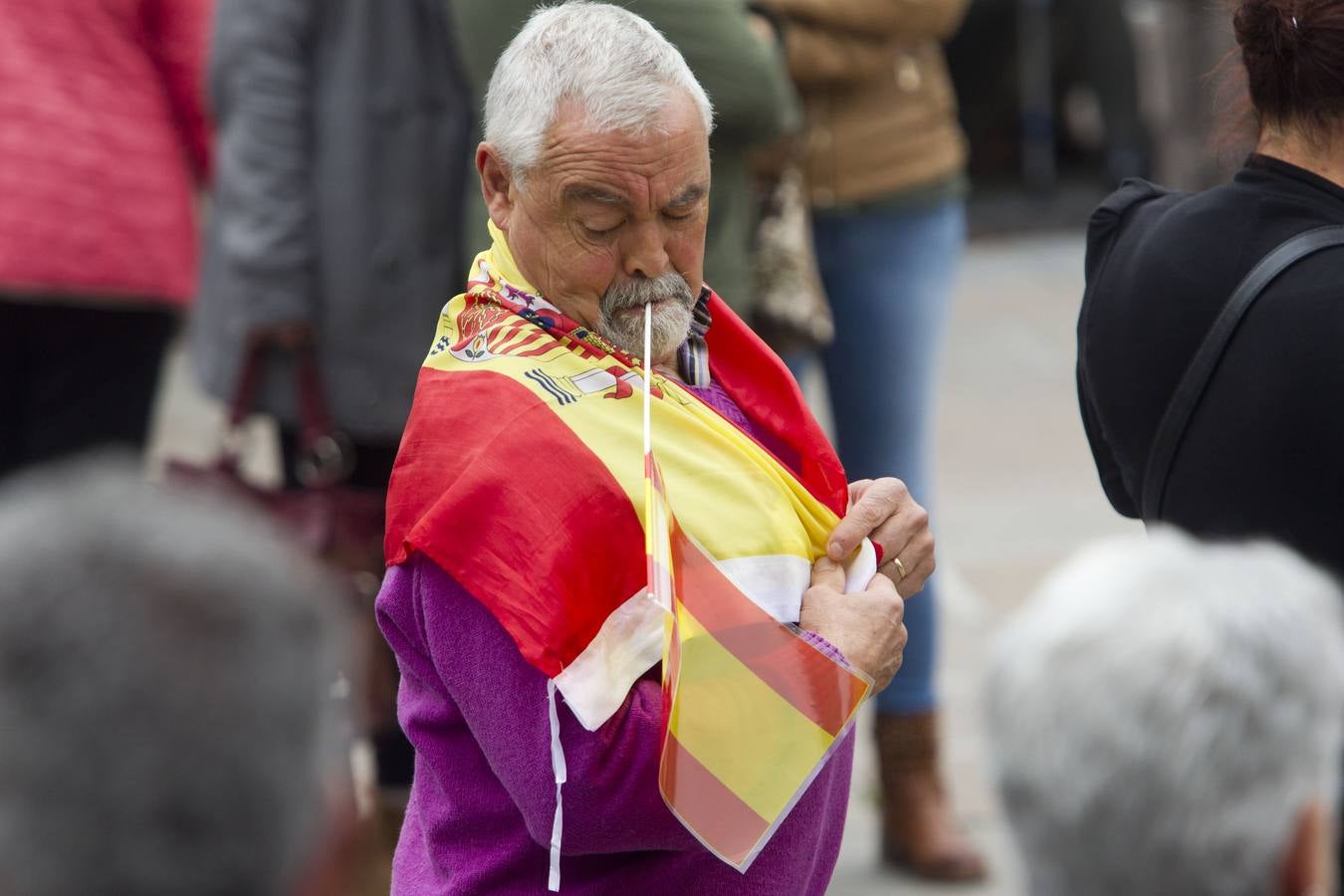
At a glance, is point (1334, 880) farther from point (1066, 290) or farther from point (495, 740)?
point (1066, 290)

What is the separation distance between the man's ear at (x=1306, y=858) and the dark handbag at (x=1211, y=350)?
970 mm

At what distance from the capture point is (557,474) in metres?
2.06

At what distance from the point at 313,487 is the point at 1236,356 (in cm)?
191

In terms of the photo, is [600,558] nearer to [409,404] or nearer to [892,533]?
[892,533]

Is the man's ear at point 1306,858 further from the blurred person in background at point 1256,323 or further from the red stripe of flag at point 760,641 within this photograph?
the blurred person in background at point 1256,323

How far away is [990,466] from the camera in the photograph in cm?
709

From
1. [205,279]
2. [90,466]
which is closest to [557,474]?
[90,466]

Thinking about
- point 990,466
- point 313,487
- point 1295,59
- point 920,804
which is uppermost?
point 1295,59

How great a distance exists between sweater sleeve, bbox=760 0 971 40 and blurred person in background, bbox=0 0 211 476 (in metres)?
1.19

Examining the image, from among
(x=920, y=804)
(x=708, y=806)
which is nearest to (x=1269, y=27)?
(x=708, y=806)

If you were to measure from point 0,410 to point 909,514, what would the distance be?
93.2 inches

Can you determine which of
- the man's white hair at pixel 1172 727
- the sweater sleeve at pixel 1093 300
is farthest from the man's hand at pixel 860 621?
the man's white hair at pixel 1172 727

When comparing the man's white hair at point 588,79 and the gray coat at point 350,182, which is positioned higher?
the man's white hair at point 588,79

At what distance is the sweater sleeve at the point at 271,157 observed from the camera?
11.9ft
